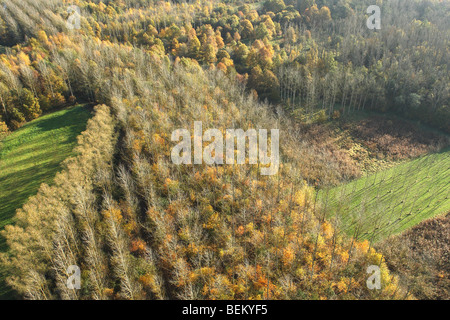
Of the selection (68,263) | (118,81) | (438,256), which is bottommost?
(438,256)

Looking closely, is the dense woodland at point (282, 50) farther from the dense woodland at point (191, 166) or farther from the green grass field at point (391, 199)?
the green grass field at point (391, 199)

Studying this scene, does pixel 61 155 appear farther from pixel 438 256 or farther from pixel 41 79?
pixel 438 256

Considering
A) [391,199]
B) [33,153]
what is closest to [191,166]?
[33,153]

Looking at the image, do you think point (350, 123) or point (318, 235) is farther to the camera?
point (350, 123)

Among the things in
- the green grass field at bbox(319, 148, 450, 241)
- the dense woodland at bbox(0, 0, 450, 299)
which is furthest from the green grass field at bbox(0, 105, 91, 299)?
the green grass field at bbox(319, 148, 450, 241)

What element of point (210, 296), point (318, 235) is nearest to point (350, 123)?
point (318, 235)

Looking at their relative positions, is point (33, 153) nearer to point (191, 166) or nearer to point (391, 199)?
point (191, 166)

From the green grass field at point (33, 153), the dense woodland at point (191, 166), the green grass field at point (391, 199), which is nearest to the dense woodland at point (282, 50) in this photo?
the dense woodland at point (191, 166)
